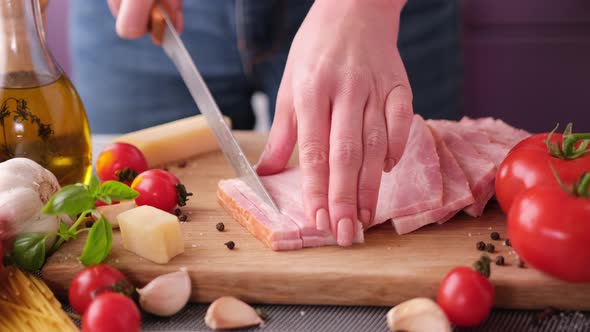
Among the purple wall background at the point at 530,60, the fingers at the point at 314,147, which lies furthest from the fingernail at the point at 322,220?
the purple wall background at the point at 530,60

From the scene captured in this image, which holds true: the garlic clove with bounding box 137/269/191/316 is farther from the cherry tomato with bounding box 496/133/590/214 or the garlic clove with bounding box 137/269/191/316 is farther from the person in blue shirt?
the cherry tomato with bounding box 496/133/590/214

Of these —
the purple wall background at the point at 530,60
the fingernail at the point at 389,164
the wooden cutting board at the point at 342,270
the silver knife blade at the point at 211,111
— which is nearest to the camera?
the wooden cutting board at the point at 342,270

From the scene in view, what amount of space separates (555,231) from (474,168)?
1.70ft

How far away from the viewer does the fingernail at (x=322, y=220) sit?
5.62 ft

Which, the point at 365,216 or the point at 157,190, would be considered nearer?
the point at 365,216

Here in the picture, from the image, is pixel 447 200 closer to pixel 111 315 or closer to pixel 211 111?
pixel 211 111

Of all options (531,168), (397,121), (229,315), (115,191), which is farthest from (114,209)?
(531,168)

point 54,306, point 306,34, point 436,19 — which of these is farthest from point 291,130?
point 436,19

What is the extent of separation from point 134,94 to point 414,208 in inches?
62.5

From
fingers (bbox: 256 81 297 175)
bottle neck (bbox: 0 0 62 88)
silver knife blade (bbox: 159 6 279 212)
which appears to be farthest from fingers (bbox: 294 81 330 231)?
bottle neck (bbox: 0 0 62 88)

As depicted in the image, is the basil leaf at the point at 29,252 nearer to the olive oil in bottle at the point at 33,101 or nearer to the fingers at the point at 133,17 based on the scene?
the olive oil in bottle at the point at 33,101

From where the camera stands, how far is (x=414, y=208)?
72.0 inches

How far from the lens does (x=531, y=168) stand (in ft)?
5.63

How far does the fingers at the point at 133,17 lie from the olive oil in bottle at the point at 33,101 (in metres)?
0.40
